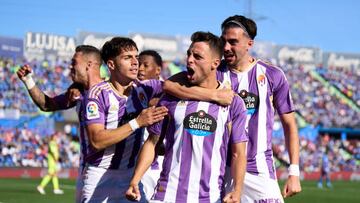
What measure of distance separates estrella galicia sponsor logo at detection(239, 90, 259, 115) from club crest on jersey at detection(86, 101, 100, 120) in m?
1.42

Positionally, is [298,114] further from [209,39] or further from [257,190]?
[209,39]

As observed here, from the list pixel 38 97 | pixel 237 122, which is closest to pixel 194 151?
pixel 237 122

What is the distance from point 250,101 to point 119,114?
1289 mm

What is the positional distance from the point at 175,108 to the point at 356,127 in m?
47.4

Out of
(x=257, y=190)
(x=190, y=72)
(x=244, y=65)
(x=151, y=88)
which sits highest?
(x=244, y=65)

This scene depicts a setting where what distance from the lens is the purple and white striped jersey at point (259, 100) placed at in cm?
676

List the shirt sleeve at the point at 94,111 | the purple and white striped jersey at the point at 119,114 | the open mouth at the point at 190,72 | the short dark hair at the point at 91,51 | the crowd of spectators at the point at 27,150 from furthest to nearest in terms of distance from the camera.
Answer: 1. the crowd of spectators at the point at 27,150
2. the short dark hair at the point at 91,51
3. the purple and white striped jersey at the point at 119,114
4. the shirt sleeve at the point at 94,111
5. the open mouth at the point at 190,72

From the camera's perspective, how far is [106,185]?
682cm

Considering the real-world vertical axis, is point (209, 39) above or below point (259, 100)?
above

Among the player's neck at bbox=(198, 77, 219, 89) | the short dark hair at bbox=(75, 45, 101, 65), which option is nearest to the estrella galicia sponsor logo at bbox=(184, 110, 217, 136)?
the player's neck at bbox=(198, 77, 219, 89)

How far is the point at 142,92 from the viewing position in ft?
22.7

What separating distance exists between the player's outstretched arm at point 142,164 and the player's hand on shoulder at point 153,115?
0.13m

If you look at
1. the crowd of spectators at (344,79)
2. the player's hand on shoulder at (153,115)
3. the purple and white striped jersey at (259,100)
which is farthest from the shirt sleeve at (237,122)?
the crowd of spectators at (344,79)

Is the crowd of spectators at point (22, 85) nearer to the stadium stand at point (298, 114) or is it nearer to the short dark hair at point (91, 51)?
the stadium stand at point (298, 114)
